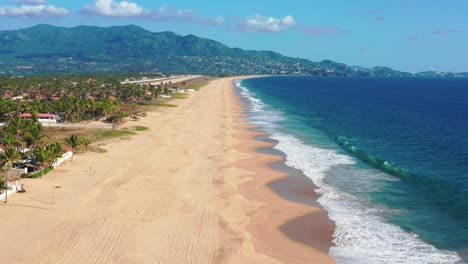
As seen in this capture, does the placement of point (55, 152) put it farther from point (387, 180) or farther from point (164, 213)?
point (387, 180)

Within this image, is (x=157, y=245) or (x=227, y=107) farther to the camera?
(x=227, y=107)

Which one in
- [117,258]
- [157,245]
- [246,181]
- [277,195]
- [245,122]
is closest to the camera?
[117,258]

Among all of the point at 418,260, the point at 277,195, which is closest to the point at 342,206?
the point at 277,195

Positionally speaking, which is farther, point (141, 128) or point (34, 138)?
point (141, 128)

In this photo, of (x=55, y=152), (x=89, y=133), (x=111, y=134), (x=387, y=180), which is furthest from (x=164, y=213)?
(x=89, y=133)

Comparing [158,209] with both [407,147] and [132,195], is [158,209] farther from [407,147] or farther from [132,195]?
[407,147]

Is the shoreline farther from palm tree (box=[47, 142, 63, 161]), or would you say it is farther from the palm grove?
the palm grove
